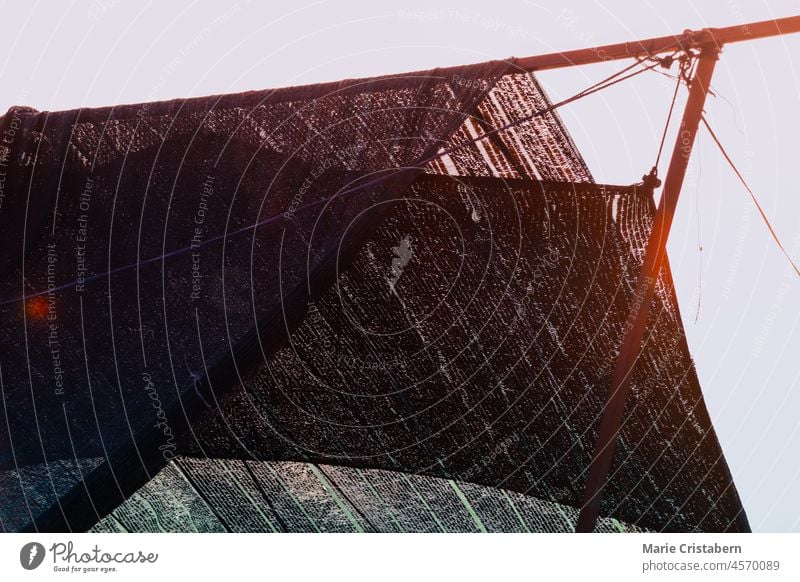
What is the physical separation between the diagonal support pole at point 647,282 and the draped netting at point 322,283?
0.06 metres

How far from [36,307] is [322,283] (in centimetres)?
69

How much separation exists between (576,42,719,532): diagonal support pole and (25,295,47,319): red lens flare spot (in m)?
1.31

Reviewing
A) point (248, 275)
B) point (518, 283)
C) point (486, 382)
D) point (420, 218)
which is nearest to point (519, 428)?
point (486, 382)

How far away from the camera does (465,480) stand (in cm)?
259

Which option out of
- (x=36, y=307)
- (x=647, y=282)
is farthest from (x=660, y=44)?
(x=36, y=307)

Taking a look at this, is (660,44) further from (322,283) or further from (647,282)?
(322,283)

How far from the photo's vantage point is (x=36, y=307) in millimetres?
2104

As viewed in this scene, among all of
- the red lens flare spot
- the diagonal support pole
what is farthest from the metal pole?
the red lens flare spot
